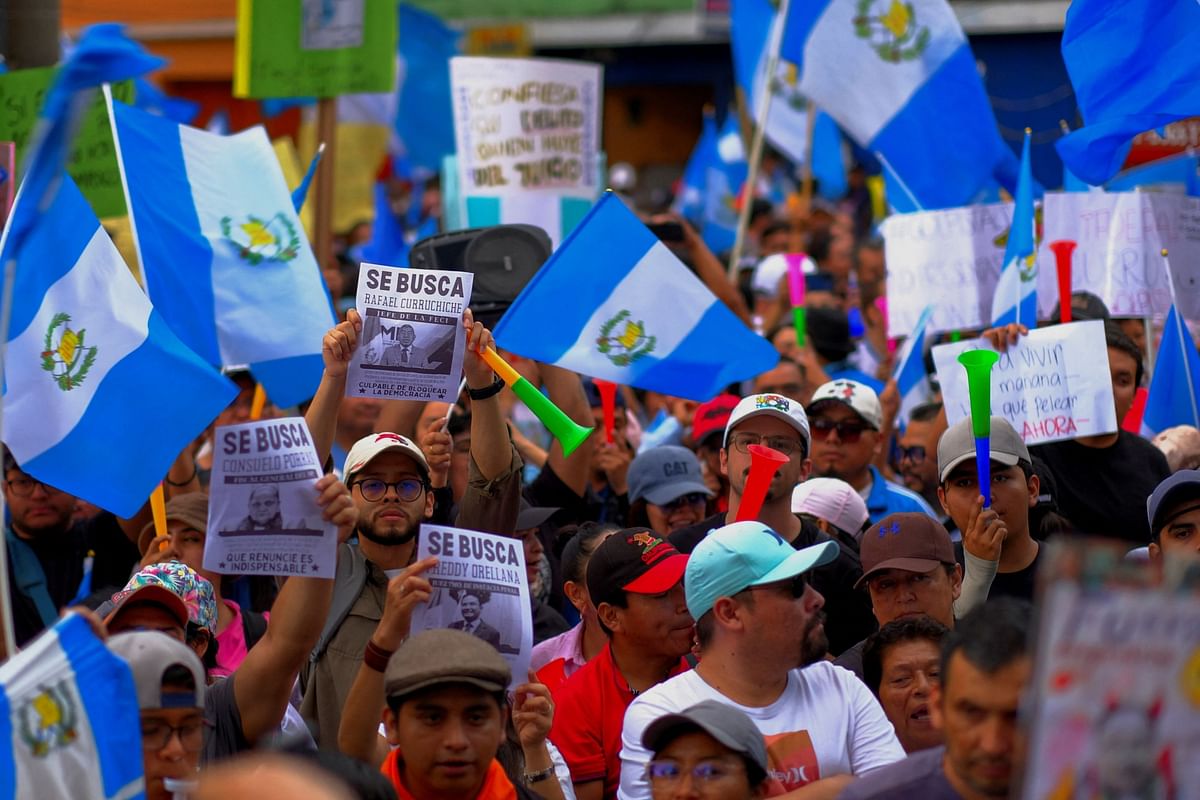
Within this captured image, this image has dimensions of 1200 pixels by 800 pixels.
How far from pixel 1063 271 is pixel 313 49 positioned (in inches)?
158

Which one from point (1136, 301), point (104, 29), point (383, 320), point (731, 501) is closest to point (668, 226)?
point (1136, 301)

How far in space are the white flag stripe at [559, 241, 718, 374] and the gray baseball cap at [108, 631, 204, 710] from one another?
2.78 meters

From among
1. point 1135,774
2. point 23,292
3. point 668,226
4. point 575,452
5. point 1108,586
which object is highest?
point 668,226

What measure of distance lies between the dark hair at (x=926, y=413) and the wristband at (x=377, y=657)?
374cm

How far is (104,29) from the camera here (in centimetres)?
329

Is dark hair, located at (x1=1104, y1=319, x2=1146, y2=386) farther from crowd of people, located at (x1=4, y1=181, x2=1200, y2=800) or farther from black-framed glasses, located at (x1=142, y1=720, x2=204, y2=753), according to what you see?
black-framed glasses, located at (x1=142, y1=720, x2=204, y2=753)

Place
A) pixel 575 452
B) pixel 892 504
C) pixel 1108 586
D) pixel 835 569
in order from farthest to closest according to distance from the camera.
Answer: pixel 892 504, pixel 575 452, pixel 835 569, pixel 1108 586

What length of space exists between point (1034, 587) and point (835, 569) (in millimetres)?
609

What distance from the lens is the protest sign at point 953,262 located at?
7871mm

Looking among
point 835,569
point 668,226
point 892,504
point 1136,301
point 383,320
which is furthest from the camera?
point 668,226

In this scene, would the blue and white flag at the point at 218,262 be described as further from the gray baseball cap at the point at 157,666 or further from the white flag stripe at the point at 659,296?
the gray baseball cap at the point at 157,666

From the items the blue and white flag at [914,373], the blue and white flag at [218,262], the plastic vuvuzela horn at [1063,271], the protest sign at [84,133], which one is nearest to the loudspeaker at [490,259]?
the blue and white flag at [218,262]

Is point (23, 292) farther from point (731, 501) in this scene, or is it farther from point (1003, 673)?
point (1003, 673)

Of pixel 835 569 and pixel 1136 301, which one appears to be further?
pixel 1136 301
